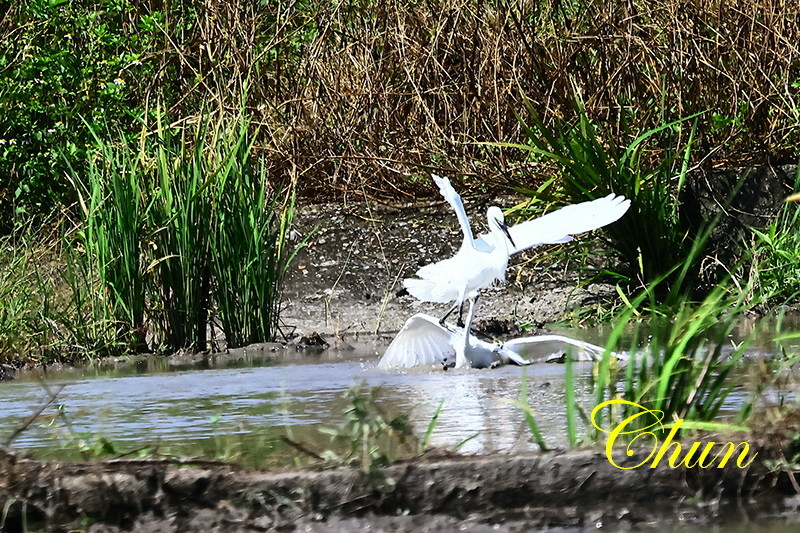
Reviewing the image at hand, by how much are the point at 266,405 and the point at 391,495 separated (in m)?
2.28

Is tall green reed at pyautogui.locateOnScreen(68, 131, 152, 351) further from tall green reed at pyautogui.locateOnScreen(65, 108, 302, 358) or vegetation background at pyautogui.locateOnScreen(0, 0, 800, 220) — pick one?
vegetation background at pyautogui.locateOnScreen(0, 0, 800, 220)

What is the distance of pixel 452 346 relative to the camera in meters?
7.14

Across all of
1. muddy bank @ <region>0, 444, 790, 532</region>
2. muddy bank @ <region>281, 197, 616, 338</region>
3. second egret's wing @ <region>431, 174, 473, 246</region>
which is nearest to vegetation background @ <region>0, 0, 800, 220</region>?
muddy bank @ <region>281, 197, 616, 338</region>

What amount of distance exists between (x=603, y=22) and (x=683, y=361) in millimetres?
6945

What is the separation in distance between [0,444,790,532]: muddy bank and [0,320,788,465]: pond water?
0.99ft

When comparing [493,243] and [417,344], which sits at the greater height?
[493,243]

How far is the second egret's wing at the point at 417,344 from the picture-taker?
275 inches

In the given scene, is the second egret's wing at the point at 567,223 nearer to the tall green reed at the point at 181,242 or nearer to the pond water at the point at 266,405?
the pond water at the point at 266,405

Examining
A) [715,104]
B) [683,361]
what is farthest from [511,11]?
[683,361]

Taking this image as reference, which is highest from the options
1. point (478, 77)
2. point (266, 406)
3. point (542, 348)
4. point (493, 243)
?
point (478, 77)

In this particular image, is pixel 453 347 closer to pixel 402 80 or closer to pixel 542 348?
pixel 542 348

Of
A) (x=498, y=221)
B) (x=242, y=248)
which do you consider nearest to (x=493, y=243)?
(x=498, y=221)

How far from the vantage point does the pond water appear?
4.34 metres

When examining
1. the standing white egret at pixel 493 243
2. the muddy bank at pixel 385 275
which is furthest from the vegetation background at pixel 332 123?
the standing white egret at pixel 493 243
